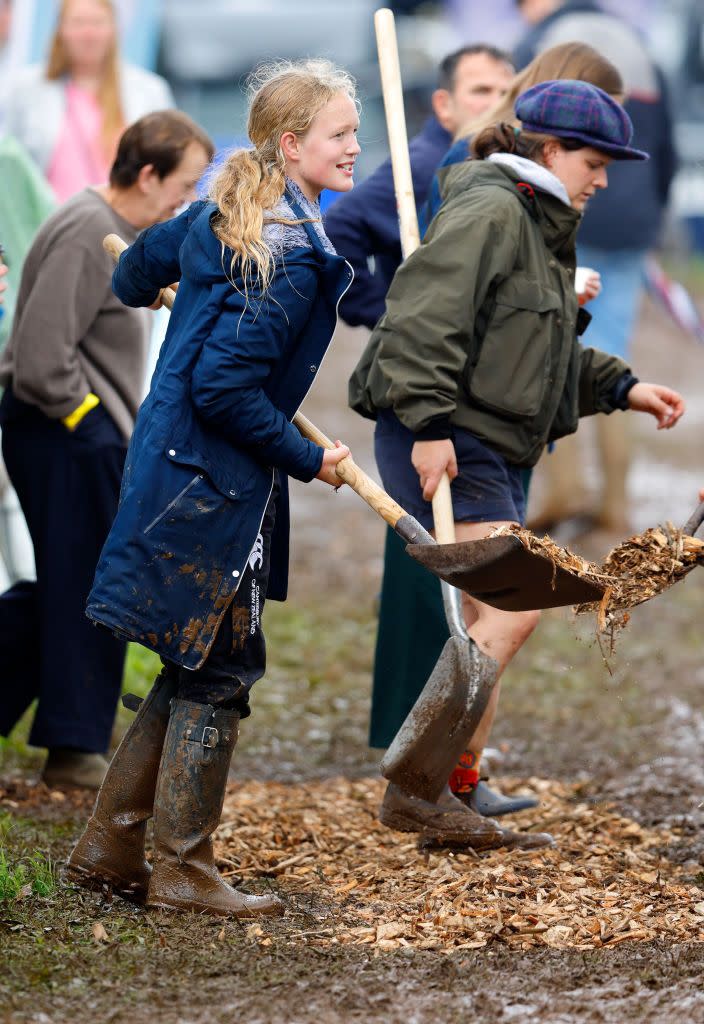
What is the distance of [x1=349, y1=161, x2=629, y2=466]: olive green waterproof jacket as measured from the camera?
13.7 ft

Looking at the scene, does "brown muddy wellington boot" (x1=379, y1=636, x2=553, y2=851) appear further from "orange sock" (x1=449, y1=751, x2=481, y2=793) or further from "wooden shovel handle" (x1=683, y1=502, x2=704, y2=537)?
"wooden shovel handle" (x1=683, y1=502, x2=704, y2=537)

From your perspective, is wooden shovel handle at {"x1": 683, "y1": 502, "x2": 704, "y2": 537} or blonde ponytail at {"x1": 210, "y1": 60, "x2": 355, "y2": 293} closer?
blonde ponytail at {"x1": 210, "y1": 60, "x2": 355, "y2": 293}

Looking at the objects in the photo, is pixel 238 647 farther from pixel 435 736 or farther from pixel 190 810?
pixel 435 736

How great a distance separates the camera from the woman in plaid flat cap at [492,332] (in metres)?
4.20

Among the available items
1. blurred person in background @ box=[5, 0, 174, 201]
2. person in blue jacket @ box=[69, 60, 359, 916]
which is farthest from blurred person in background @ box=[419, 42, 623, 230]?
blurred person in background @ box=[5, 0, 174, 201]

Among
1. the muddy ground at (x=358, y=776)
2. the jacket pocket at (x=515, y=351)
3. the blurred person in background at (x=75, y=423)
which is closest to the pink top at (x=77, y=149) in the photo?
the muddy ground at (x=358, y=776)

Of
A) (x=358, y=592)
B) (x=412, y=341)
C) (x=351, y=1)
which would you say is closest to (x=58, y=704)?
(x=412, y=341)

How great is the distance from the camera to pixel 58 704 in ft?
16.7

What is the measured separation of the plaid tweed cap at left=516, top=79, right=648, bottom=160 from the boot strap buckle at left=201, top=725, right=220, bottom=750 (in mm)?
1883

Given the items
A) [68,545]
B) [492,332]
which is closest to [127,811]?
[68,545]

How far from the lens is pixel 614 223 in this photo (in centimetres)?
891

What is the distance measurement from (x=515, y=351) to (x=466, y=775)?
1.27 metres

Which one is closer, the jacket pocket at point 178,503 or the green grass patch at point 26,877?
the jacket pocket at point 178,503

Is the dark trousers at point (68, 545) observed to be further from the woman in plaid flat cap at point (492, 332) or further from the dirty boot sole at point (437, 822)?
the dirty boot sole at point (437, 822)
